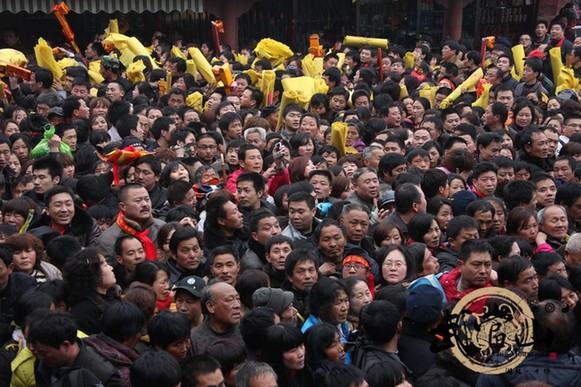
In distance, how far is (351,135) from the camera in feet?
27.3

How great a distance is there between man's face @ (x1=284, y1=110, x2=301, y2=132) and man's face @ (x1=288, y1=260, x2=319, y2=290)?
3.61m

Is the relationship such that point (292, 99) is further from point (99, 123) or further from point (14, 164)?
point (14, 164)

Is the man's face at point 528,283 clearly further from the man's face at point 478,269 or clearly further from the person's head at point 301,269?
the person's head at point 301,269

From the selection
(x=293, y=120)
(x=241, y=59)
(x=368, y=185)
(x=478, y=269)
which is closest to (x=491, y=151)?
(x=368, y=185)

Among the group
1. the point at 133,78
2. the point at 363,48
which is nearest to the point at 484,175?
the point at 133,78

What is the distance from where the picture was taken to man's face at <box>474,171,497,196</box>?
6512mm

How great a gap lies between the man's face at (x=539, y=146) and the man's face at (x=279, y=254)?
3.24 metres

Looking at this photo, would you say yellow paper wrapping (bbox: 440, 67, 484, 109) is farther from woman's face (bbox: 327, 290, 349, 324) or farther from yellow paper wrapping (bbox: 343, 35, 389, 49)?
woman's face (bbox: 327, 290, 349, 324)

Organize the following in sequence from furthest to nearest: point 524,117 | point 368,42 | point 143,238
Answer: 1. point 368,42
2. point 524,117
3. point 143,238

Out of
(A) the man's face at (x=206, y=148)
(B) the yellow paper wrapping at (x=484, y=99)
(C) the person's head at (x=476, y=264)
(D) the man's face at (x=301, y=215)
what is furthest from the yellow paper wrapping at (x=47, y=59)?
(C) the person's head at (x=476, y=264)

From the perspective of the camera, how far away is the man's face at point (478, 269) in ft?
16.1

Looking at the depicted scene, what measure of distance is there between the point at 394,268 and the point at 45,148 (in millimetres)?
3405

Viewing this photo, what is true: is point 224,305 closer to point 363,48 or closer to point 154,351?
point 154,351

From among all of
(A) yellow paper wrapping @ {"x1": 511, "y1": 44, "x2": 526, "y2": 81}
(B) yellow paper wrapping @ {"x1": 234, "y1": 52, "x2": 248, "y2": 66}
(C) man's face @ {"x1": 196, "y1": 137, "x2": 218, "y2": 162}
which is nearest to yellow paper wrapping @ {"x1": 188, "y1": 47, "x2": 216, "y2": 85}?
(B) yellow paper wrapping @ {"x1": 234, "y1": 52, "x2": 248, "y2": 66}
